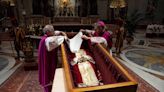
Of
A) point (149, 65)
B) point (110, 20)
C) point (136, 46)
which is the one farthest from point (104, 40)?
point (110, 20)

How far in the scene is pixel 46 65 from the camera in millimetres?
3580

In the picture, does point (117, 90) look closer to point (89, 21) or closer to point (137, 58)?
point (137, 58)

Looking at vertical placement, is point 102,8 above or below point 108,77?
above

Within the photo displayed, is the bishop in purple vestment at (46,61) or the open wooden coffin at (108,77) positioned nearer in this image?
the open wooden coffin at (108,77)

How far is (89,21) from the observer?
44.7ft

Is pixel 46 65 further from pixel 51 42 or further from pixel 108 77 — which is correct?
pixel 108 77

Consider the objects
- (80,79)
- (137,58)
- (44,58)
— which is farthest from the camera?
(137,58)

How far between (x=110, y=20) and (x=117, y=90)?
13.6 meters

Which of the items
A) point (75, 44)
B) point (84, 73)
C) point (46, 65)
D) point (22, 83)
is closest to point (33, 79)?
point (22, 83)

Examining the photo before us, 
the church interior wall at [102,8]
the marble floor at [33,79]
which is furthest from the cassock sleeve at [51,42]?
the church interior wall at [102,8]

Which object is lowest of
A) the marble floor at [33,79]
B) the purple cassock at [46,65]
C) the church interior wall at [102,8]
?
the marble floor at [33,79]

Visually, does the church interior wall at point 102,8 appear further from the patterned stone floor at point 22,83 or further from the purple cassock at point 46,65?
the purple cassock at point 46,65

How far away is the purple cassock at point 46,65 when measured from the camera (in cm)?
351

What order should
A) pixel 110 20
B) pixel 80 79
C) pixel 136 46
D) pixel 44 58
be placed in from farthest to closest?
pixel 110 20 → pixel 136 46 → pixel 44 58 → pixel 80 79
